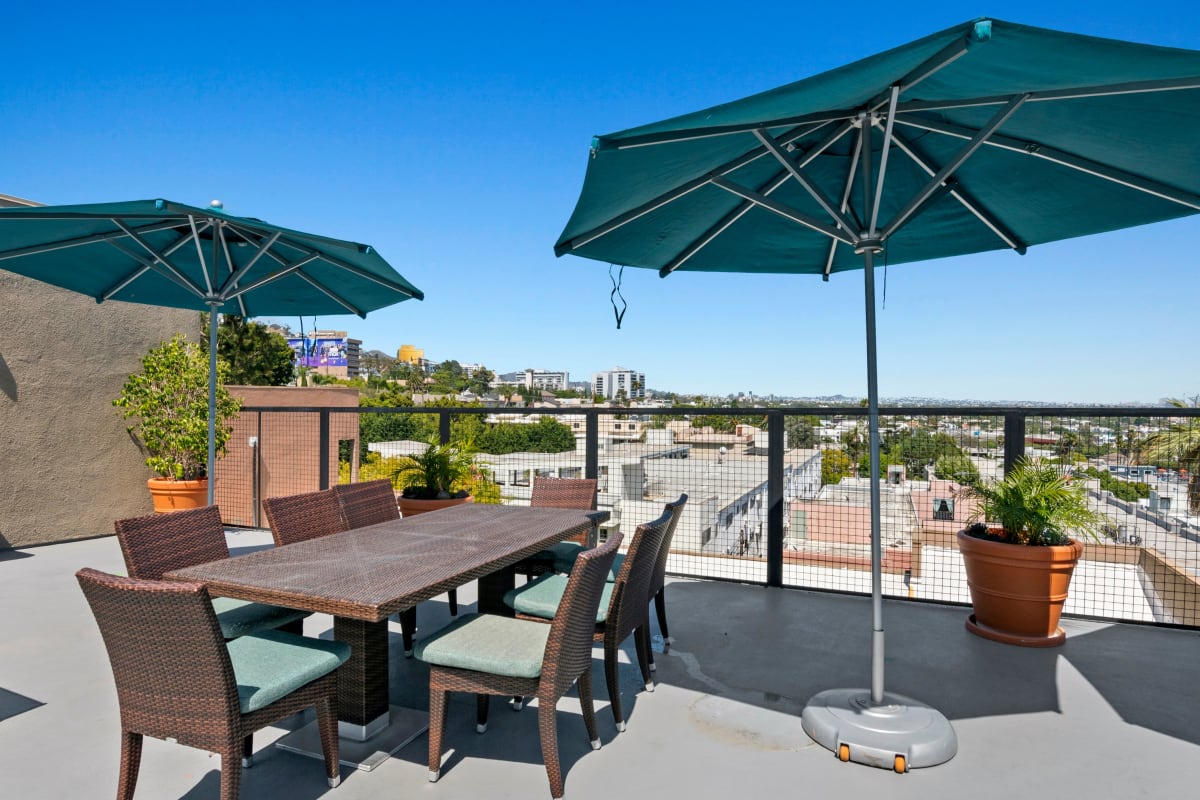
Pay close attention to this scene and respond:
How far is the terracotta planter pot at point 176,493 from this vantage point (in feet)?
21.3

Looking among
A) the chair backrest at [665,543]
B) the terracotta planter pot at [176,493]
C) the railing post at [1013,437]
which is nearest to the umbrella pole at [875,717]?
the chair backrest at [665,543]

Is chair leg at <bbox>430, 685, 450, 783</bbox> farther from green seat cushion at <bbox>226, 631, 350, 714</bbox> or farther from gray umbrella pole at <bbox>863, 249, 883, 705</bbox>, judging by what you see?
gray umbrella pole at <bbox>863, 249, 883, 705</bbox>

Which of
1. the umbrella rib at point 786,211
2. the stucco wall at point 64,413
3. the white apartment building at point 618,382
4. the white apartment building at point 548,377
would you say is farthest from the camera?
the white apartment building at point 548,377

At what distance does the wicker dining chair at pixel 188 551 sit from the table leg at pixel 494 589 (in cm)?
88

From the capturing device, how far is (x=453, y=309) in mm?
58031

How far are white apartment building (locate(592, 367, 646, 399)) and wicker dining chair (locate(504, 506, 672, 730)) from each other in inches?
2995

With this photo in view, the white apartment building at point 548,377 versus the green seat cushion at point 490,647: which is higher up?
the white apartment building at point 548,377

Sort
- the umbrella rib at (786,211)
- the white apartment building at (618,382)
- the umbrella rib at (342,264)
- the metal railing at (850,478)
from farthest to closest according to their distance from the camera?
the white apartment building at (618,382)
the umbrella rib at (342,264)
the metal railing at (850,478)
the umbrella rib at (786,211)

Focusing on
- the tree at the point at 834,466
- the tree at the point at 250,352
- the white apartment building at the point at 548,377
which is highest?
the white apartment building at the point at 548,377

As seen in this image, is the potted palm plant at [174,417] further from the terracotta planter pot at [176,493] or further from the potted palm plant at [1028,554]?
the potted palm plant at [1028,554]

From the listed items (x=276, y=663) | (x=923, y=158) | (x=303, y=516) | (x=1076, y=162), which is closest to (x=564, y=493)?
(x=303, y=516)

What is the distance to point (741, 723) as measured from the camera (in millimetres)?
2801

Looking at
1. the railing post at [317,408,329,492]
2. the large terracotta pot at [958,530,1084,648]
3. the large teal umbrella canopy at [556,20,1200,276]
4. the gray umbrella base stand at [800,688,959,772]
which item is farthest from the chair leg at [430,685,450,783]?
the railing post at [317,408,329,492]

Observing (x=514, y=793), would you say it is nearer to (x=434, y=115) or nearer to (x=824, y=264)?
(x=824, y=264)
